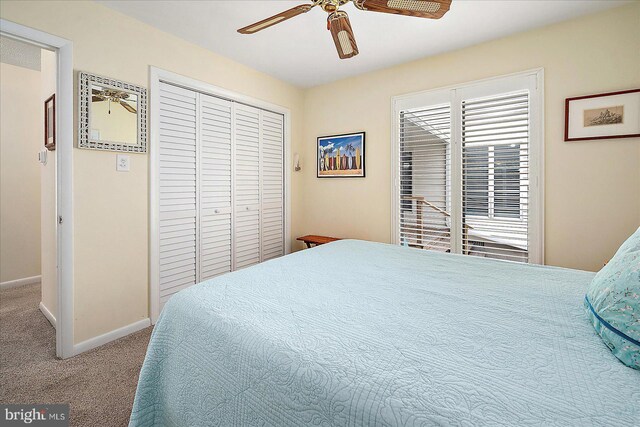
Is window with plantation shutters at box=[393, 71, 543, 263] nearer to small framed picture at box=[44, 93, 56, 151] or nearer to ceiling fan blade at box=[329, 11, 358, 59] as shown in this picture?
ceiling fan blade at box=[329, 11, 358, 59]

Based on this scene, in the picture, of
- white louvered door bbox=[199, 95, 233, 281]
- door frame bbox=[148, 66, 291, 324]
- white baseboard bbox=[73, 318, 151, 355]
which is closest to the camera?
white baseboard bbox=[73, 318, 151, 355]

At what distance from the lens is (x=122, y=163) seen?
7.77 feet

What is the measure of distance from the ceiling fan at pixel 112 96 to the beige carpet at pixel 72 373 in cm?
186

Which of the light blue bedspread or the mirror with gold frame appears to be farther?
the mirror with gold frame

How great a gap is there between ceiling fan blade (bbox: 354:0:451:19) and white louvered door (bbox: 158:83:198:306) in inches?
75.4

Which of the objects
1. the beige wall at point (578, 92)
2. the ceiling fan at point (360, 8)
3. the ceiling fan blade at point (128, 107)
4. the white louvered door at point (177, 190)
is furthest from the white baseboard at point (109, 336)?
the beige wall at point (578, 92)

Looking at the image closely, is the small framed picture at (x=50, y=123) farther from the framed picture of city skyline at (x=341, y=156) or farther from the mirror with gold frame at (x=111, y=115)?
the framed picture of city skyline at (x=341, y=156)

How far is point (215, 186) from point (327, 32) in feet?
5.98

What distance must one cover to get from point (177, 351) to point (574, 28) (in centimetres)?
351

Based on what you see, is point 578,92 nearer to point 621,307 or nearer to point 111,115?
point 621,307

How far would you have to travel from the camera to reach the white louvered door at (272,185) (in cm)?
368

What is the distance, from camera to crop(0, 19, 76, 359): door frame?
2.05m

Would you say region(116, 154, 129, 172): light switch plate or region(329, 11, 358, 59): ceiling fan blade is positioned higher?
region(329, 11, 358, 59): ceiling fan blade

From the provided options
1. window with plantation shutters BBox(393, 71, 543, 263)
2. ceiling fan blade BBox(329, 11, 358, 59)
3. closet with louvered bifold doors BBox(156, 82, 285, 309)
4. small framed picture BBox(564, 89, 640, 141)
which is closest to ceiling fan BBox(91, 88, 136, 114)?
closet with louvered bifold doors BBox(156, 82, 285, 309)
